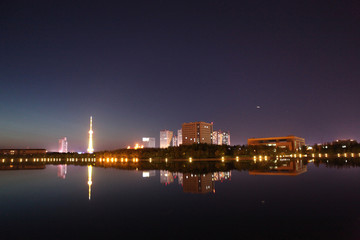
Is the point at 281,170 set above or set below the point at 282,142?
below

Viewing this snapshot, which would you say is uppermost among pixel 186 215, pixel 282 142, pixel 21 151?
pixel 282 142

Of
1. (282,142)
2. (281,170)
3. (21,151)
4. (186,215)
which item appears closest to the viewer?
(186,215)

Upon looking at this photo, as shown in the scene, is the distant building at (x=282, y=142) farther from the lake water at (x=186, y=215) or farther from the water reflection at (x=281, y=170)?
the lake water at (x=186, y=215)

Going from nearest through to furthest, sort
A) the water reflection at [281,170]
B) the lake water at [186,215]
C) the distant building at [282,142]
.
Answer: the lake water at [186,215] → the water reflection at [281,170] → the distant building at [282,142]

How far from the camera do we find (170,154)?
94.7 m

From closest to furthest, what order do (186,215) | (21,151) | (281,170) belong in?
(186,215), (281,170), (21,151)

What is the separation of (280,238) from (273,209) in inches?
197

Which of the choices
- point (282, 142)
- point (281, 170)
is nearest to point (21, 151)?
point (282, 142)

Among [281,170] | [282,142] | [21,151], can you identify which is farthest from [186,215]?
[21,151]

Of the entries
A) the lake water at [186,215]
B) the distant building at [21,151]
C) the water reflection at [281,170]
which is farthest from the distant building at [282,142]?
the distant building at [21,151]

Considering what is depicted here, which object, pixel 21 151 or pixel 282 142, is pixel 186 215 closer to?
pixel 282 142

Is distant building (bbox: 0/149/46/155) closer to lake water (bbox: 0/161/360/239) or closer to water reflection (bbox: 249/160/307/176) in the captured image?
water reflection (bbox: 249/160/307/176)

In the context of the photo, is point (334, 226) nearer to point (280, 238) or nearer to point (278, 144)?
point (280, 238)

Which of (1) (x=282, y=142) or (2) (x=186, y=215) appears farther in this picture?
(1) (x=282, y=142)
